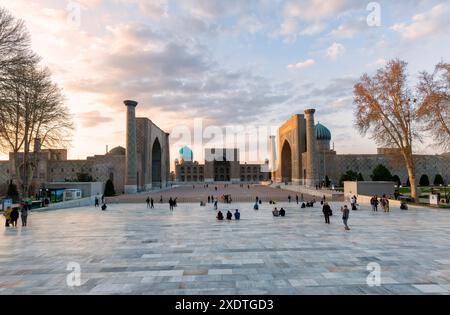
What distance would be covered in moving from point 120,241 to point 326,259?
736 centimetres

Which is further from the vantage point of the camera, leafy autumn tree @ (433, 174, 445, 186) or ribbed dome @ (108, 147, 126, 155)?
ribbed dome @ (108, 147, 126, 155)

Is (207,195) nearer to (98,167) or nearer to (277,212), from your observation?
(277,212)

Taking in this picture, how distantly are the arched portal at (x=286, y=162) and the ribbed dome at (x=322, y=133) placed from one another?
23.8 ft

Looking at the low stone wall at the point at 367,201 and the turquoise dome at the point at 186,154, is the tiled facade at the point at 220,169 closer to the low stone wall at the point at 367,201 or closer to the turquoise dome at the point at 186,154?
the turquoise dome at the point at 186,154

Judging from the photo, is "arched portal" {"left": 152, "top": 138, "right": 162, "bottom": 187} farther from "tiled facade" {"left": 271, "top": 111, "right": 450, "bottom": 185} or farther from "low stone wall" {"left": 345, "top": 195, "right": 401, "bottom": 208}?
"low stone wall" {"left": 345, "top": 195, "right": 401, "bottom": 208}

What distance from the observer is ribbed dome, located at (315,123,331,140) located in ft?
216

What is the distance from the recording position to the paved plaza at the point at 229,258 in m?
6.08

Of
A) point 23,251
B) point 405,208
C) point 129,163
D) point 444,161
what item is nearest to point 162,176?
point 129,163

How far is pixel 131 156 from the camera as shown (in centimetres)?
4419

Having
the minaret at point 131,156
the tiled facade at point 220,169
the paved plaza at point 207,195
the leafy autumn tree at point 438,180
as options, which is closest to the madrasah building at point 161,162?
the minaret at point 131,156

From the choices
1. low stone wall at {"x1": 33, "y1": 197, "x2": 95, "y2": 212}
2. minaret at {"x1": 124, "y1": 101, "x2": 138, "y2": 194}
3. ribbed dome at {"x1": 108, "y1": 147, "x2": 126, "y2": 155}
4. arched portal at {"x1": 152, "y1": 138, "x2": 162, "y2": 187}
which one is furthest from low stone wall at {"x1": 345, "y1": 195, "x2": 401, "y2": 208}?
ribbed dome at {"x1": 108, "y1": 147, "x2": 126, "y2": 155}

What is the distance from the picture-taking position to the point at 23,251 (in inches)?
371

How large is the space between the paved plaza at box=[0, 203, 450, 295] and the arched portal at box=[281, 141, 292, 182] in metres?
55.3
